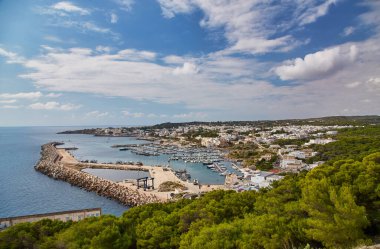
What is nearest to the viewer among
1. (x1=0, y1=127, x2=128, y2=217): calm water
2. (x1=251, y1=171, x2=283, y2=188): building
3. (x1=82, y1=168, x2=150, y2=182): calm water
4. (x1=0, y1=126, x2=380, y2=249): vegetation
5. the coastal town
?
(x1=0, y1=126, x2=380, y2=249): vegetation

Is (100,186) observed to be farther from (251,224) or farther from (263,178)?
(251,224)

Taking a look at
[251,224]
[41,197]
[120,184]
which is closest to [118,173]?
[120,184]

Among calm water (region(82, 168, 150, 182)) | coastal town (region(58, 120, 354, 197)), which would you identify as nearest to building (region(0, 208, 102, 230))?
coastal town (region(58, 120, 354, 197))

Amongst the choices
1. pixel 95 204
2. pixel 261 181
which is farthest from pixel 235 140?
pixel 95 204

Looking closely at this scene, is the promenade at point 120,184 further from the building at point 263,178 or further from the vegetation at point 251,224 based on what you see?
the vegetation at point 251,224

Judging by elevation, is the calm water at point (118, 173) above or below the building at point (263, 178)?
below

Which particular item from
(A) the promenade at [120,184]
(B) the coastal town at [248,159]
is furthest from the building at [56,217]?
(B) the coastal town at [248,159]

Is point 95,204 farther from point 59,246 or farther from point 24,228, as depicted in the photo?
point 59,246

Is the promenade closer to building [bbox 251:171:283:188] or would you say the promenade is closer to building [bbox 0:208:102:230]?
building [bbox 251:171:283:188]
